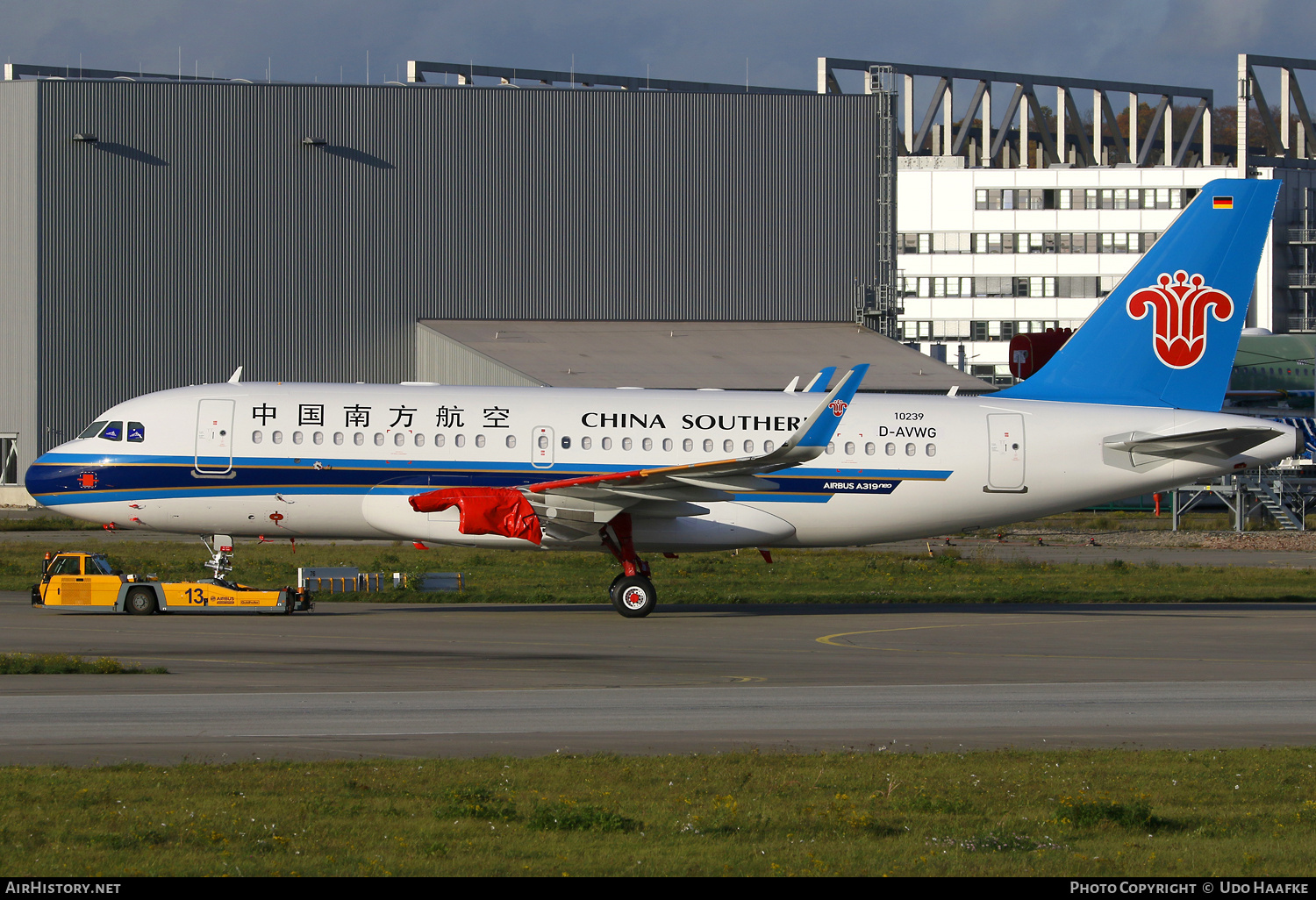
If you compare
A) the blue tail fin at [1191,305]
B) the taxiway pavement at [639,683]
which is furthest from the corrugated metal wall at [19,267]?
the blue tail fin at [1191,305]

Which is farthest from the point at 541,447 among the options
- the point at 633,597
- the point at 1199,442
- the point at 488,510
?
the point at 1199,442

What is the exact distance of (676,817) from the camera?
1148 cm

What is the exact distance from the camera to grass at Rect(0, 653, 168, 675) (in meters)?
19.8

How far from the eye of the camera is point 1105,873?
981 cm

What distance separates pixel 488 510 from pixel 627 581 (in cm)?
350

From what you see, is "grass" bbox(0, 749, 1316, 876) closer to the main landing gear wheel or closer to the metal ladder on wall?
the main landing gear wheel

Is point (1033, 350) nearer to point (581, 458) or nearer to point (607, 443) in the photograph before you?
point (607, 443)

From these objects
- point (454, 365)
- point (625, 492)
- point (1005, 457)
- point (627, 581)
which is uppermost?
point (454, 365)

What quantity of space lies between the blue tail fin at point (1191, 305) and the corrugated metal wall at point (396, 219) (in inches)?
1479

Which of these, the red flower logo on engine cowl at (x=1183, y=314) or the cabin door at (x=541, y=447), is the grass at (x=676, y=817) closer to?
the cabin door at (x=541, y=447)

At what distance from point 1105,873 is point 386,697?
10.7 metres

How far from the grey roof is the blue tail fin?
2629cm

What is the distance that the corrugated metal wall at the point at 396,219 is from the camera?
63.0m

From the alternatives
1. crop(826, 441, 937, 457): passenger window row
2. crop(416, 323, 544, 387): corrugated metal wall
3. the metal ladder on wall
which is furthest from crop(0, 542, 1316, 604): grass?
the metal ladder on wall
